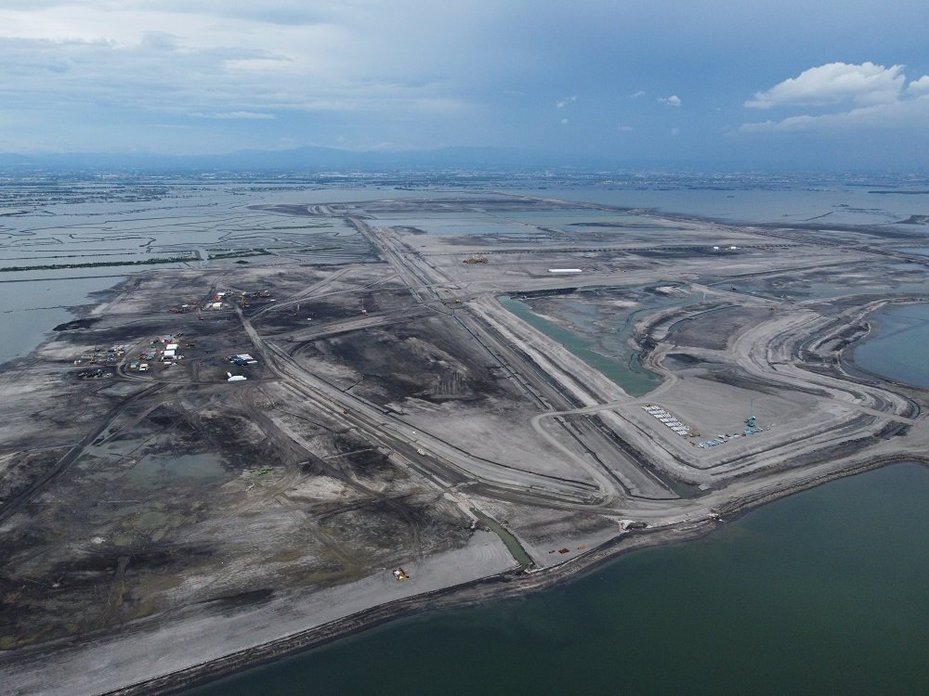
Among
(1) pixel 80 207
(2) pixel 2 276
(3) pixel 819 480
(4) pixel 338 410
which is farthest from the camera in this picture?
(1) pixel 80 207

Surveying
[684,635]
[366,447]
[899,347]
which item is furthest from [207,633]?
[899,347]

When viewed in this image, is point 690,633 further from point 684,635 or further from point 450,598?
point 450,598

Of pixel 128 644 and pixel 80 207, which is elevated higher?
pixel 80 207

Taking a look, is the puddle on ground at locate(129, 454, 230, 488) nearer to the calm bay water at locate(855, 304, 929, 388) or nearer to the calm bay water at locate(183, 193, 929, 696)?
the calm bay water at locate(183, 193, 929, 696)

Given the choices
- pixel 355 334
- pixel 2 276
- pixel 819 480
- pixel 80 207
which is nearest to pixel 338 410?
pixel 355 334

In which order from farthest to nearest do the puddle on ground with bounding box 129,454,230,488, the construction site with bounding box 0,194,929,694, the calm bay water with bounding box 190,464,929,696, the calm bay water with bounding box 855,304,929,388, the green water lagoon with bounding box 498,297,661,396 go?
the calm bay water with bounding box 855,304,929,388 → the green water lagoon with bounding box 498,297,661,396 → the puddle on ground with bounding box 129,454,230,488 → the construction site with bounding box 0,194,929,694 → the calm bay water with bounding box 190,464,929,696

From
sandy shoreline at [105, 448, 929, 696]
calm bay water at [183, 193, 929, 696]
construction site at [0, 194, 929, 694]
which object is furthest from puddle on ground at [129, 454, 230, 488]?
calm bay water at [183, 193, 929, 696]

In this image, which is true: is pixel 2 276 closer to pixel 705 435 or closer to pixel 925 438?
pixel 705 435

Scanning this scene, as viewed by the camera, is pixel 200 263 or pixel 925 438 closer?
pixel 925 438
